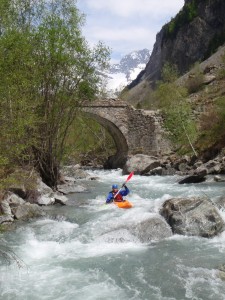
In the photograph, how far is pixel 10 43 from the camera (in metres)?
9.87

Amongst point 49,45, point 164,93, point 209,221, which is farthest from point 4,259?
point 164,93

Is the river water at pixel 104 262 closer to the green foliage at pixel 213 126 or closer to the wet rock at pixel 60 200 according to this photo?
the wet rock at pixel 60 200

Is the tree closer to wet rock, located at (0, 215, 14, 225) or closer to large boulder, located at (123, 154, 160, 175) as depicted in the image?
wet rock, located at (0, 215, 14, 225)

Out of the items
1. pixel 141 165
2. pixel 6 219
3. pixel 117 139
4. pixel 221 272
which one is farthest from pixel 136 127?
pixel 221 272

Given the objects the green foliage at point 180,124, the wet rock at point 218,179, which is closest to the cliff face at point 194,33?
the green foliage at point 180,124

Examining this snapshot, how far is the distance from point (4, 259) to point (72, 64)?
782 centimetres

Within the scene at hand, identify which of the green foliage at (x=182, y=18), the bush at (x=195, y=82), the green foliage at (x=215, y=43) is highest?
the green foliage at (x=182, y=18)

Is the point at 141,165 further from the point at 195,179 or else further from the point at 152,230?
the point at 152,230

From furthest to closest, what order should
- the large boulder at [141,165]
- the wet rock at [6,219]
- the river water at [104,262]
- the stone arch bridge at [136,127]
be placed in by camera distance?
the stone arch bridge at [136,127], the large boulder at [141,165], the wet rock at [6,219], the river water at [104,262]

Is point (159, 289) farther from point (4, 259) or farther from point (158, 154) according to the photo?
point (158, 154)

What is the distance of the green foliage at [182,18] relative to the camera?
64.2 meters

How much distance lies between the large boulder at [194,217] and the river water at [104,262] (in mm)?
227

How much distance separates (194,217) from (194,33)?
59.3 m

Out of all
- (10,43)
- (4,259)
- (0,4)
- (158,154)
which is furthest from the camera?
(158,154)
